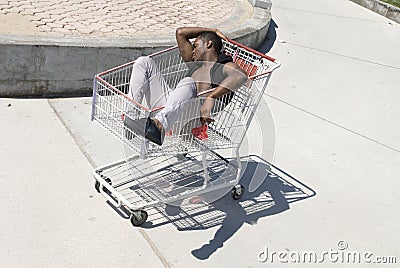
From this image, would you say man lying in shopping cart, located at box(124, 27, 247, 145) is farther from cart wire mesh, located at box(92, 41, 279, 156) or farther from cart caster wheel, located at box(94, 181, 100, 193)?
cart caster wheel, located at box(94, 181, 100, 193)

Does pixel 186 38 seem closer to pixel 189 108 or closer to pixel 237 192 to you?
→ pixel 189 108

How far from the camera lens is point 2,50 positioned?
518cm

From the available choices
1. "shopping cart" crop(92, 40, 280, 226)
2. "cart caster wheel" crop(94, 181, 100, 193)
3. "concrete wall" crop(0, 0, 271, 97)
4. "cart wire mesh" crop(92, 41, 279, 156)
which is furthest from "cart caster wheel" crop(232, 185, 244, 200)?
"concrete wall" crop(0, 0, 271, 97)

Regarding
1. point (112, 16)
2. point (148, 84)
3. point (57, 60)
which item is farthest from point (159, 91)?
point (112, 16)

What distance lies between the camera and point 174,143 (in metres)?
3.97

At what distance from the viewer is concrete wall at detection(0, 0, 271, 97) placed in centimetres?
528

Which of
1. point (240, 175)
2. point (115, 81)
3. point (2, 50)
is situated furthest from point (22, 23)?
point (240, 175)

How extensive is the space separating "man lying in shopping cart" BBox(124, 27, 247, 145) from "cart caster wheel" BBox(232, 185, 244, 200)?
727 millimetres

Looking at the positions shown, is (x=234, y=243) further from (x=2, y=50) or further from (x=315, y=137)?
(x=2, y=50)

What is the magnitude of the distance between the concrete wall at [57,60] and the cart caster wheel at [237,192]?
2.07 m

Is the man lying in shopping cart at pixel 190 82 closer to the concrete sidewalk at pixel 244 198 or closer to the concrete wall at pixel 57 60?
the concrete sidewalk at pixel 244 198

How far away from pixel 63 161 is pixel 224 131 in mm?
1356

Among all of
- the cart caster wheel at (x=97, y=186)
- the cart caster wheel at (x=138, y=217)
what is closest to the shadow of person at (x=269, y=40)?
the cart caster wheel at (x=97, y=186)

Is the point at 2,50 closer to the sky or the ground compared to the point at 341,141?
closer to the sky
